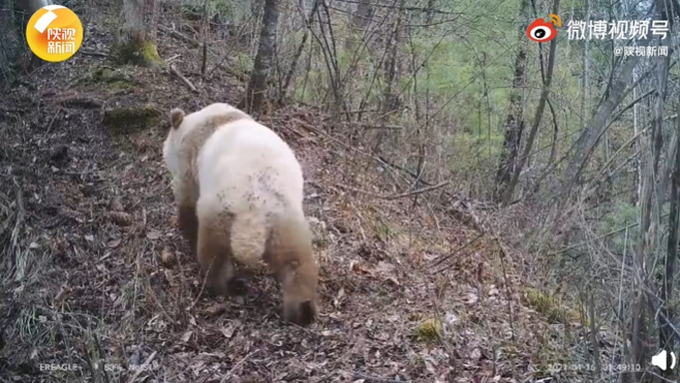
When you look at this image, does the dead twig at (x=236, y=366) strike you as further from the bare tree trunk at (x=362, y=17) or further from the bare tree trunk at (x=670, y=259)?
the bare tree trunk at (x=362, y=17)

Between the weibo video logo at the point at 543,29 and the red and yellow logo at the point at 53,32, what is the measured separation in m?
2.60

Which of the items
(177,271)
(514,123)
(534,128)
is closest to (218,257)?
(177,271)

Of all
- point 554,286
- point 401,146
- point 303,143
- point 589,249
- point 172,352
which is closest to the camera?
point 589,249

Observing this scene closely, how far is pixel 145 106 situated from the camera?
15.2ft

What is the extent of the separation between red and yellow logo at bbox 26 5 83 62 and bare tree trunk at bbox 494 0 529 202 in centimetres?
277

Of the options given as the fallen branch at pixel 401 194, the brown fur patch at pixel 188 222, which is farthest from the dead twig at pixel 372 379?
the fallen branch at pixel 401 194

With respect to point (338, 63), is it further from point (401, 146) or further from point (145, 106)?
point (145, 106)

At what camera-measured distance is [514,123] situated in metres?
5.56

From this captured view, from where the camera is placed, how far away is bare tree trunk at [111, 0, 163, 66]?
15.9 feet

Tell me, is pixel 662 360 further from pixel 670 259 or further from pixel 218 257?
pixel 218 257

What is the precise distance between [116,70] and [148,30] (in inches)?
19.1

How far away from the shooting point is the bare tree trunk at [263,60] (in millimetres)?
4758

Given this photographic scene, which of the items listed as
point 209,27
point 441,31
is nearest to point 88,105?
point 209,27

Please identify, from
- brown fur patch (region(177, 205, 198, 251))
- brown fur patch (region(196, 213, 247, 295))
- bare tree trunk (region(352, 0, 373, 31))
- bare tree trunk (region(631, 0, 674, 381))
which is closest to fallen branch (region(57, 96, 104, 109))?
brown fur patch (region(177, 205, 198, 251))
